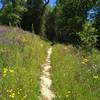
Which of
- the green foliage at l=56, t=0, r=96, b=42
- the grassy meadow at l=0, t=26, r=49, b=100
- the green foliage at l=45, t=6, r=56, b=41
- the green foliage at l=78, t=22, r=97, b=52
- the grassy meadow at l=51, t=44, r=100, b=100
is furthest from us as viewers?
the green foliage at l=45, t=6, r=56, b=41

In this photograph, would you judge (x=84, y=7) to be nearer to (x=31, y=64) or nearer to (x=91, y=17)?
(x=91, y=17)

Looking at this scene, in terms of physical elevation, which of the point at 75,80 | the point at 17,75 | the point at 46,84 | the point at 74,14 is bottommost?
the point at 46,84

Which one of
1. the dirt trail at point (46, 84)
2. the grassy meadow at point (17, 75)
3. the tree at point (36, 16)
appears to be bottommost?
the dirt trail at point (46, 84)

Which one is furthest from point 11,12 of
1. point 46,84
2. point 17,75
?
point 17,75

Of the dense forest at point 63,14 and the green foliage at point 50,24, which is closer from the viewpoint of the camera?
Answer: the dense forest at point 63,14

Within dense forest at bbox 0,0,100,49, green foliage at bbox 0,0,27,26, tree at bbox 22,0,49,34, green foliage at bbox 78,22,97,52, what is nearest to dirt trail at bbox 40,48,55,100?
green foliage at bbox 78,22,97,52

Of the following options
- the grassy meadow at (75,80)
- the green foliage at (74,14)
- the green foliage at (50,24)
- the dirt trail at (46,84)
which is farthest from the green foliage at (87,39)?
the green foliage at (50,24)

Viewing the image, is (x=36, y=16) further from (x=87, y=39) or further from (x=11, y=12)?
(x=87, y=39)

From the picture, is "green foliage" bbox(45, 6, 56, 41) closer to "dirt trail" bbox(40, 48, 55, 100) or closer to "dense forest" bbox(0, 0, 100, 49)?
"dense forest" bbox(0, 0, 100, 49)

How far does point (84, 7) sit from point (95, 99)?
41432 millimetres

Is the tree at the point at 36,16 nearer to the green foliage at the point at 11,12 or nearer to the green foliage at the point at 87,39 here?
the green foliage at the point at 11,12

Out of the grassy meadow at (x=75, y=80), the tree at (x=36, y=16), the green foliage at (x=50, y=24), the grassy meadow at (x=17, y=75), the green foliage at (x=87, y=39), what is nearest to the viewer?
the grassy meadow at (x=17, y=75)

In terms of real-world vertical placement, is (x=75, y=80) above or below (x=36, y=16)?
below

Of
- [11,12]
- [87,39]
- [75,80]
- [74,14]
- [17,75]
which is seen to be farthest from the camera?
[74,14]
